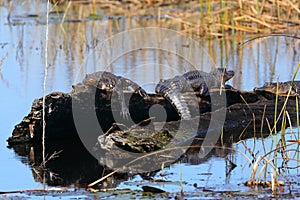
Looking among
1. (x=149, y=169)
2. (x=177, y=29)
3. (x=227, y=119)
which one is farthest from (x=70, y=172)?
(x=177, y=29)

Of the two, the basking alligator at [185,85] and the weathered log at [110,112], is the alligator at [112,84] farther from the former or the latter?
the basking alligator at [185,85]

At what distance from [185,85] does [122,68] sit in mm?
2635

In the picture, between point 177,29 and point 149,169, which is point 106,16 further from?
point 149,169

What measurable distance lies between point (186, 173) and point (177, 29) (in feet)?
27.9

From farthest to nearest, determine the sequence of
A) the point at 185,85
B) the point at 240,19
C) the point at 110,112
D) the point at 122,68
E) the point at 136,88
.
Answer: the point at 240,19, the point at 122,68, the point at 185,85, the point at 136,88, the point at 110,112

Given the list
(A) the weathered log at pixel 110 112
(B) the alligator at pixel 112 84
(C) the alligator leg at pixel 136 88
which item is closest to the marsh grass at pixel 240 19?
(B) the alligator at pixel 112 84

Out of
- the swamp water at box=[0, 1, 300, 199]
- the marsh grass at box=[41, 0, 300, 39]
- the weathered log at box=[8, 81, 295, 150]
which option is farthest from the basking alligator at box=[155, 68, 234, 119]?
the marsh grass at box=[41, 0, 300, 39]

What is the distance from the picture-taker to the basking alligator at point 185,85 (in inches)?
265

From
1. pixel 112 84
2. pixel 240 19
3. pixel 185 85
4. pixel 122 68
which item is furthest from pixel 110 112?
pixel 240 19

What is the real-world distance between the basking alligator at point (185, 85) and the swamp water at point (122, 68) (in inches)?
28.9

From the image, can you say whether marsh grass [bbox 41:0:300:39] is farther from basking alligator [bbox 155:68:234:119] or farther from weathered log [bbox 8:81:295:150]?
weathered log [bbox 8:81:295:150]

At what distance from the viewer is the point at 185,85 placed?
727cm

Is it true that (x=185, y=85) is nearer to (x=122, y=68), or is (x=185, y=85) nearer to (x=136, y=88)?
(x=136, y=88)

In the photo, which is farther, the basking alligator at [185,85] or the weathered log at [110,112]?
the basking alligator at [185,85]
